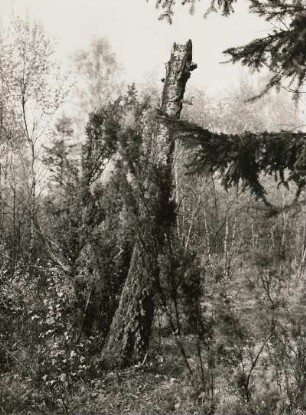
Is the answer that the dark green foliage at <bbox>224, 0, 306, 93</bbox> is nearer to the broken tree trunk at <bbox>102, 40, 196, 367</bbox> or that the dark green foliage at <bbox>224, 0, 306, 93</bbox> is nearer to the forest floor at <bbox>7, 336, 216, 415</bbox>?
the broken tree trunk at <bbox>102, 40, 196, 367</bbox>

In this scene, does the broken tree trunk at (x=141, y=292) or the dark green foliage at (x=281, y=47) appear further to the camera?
the broken tree trunk at (x=141, y=292)

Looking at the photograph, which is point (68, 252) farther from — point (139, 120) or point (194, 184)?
point (194, 184)

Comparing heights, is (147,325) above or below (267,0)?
below

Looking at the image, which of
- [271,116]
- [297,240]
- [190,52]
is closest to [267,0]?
[190,52]

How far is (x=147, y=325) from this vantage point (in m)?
6.12

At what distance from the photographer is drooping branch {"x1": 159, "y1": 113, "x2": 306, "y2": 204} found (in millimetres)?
3514

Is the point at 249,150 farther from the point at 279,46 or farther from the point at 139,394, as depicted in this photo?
the point at 139,394

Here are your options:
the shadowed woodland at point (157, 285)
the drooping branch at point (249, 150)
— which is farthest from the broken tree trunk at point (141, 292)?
the drooping branch at point (249, 150)

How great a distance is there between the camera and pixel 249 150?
3557 millimetres

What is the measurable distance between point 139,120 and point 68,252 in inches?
105

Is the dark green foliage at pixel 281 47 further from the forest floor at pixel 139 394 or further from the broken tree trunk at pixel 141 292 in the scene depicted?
the forest floor at pixel 139 394

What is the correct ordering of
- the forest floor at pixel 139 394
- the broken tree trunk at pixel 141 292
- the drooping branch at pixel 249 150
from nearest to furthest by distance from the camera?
the drooping branch at pixel 249 150 < the forest floor at pixel 139 394 < the broken tree trunk at pixel 141 292

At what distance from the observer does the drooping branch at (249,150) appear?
351 centimetres

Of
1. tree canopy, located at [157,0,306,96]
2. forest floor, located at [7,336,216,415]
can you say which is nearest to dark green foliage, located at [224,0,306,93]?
tree canopy, located at [157,0,306,96]
